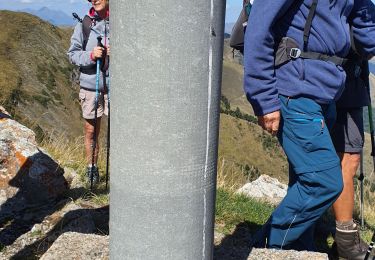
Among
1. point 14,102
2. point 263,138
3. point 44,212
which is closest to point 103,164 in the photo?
point 44,212

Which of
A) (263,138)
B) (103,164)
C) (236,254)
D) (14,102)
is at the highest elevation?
(236,254)

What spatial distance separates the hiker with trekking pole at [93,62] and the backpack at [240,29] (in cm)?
248

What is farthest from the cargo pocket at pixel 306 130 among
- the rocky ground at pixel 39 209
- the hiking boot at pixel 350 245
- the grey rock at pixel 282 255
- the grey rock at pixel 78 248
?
the grey rock at pixel 78 248

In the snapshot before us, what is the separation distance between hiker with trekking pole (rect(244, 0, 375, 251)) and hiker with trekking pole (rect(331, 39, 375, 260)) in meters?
0.77

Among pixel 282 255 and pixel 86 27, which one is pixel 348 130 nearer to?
pixel 282 255

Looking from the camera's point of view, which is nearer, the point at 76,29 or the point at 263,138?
the point at 76,29

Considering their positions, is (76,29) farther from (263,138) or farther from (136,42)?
(263,138)

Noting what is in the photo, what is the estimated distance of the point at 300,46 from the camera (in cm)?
310

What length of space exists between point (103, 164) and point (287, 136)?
4128 mm

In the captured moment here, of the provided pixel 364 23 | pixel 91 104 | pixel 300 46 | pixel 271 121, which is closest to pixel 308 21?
pixel 300 46

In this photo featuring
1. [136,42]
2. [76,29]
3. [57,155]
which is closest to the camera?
[136,42]

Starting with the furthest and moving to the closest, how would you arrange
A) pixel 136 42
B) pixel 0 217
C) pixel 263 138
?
pixel 263 138 < pixel 0 217 < pixel 136 42

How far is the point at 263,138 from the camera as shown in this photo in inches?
4190

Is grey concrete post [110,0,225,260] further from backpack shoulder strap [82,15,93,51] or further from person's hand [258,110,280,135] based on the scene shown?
backpack shoulder strap [82,15,93,51]
